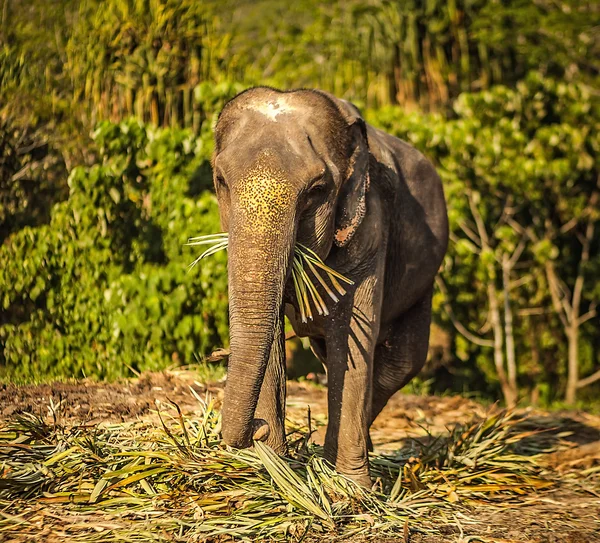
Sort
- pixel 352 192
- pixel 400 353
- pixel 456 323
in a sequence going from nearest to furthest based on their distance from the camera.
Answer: pixel 352 192, pixel 400 353, pixel 456 323

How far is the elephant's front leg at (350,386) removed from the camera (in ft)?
15.4

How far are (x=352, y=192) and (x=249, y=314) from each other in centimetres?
103

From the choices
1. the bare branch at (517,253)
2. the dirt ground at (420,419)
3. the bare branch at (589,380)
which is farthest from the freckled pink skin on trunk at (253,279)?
the bare branch at (589,380)

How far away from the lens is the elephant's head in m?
3.85

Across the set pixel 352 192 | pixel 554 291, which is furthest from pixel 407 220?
pixel 554 291

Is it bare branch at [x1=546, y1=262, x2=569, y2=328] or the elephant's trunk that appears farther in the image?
bare branch at [x1=546, y1=262, x2=569, y2=328]

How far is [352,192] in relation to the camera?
4539 mm

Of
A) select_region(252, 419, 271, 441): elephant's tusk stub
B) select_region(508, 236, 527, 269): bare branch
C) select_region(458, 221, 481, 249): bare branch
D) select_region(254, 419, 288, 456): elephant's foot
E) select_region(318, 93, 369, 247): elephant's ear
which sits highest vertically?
select_region(318, 93, 369, 247): elephant's ear

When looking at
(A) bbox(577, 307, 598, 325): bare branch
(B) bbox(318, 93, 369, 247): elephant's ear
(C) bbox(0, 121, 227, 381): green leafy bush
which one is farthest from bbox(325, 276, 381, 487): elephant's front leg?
(A) bbox(577, 307, 598, 325): bare branch

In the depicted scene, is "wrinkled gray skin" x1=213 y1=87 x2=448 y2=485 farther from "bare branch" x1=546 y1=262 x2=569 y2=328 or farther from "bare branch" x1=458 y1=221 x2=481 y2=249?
"bare branch" x1=546 y1=262 x2=569 y2=328

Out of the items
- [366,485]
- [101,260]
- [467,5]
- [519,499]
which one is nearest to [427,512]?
[366,485]

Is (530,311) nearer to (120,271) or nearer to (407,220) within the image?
(120,271)

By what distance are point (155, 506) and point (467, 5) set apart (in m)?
11.5

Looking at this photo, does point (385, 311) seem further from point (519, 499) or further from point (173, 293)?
point (173, 293)
